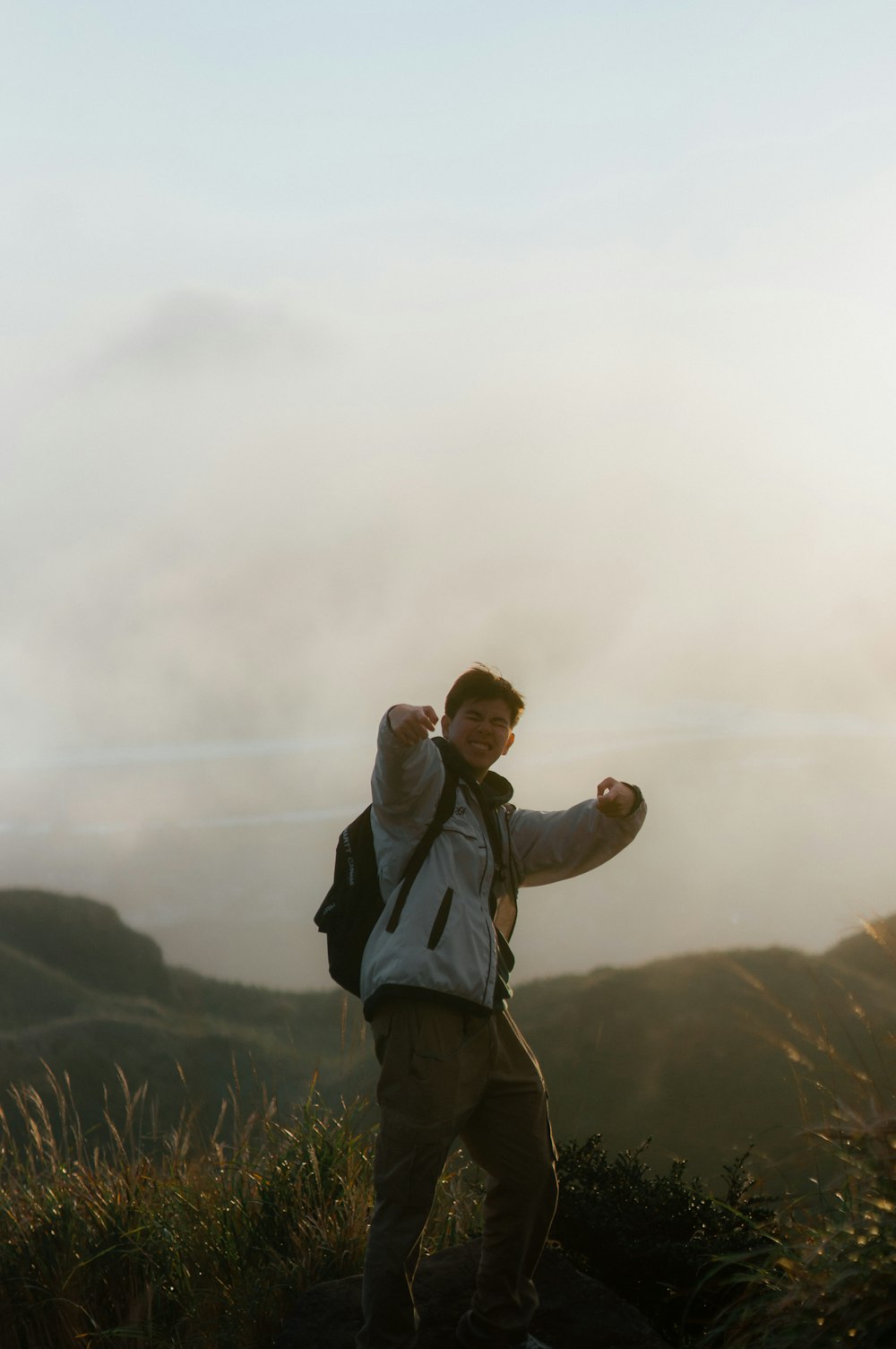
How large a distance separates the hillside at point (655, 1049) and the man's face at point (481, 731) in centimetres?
116

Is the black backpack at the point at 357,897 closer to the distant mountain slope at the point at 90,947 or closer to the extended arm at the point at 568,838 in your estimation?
the extended arm at the point at 568,838

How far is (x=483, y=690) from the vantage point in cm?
462

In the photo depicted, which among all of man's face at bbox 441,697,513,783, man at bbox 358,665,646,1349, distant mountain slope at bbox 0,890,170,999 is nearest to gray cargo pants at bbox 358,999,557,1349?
man at bbox 358,665,646,1349

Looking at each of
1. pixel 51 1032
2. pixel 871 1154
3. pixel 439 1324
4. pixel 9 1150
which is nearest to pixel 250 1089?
pixel 9 1150

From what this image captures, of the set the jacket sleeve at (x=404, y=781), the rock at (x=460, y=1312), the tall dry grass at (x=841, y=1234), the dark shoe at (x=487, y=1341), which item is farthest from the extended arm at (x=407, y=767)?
the rock at (x=460, y=1312)

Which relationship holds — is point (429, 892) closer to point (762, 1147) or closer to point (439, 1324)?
point (762, 1147)

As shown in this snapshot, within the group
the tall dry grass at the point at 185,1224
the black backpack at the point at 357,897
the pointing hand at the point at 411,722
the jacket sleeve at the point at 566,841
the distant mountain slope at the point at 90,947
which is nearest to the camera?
the pointing hand at the point at 411,722

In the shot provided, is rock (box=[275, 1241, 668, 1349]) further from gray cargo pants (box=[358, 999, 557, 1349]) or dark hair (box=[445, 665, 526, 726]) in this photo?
dark hair (box=[445, 665, 526, 726])

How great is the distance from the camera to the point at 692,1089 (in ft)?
35.2

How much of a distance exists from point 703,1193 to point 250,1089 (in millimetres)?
3122

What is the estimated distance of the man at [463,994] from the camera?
401 cm

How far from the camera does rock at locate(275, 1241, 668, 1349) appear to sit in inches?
177

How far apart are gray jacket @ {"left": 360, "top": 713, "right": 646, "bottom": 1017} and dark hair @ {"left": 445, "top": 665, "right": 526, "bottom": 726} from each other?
29cm

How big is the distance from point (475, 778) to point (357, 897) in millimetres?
620
